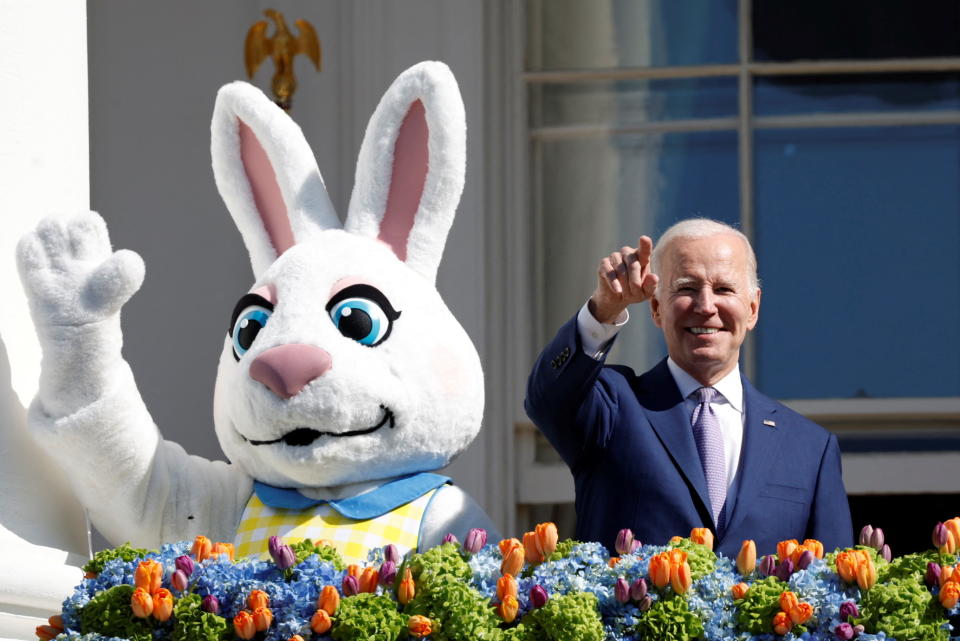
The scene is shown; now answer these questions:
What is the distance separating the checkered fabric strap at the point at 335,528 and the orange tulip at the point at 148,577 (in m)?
0.51

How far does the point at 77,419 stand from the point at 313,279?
50 centimetres

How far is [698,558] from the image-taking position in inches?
102

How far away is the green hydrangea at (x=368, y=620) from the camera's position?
8.09ft

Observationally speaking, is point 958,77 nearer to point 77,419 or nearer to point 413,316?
point 413,316

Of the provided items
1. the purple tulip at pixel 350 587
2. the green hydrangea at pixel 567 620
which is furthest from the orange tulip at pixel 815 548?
the purple tulip at pixel 350 587

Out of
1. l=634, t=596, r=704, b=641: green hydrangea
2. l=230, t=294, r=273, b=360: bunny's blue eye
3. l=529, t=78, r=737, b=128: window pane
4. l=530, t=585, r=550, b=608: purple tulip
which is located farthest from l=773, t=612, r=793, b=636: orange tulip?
l=529, t=78, r=737, b=128: window pane

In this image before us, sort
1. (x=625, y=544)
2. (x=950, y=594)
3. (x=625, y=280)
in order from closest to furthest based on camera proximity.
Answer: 1. (x=950, y=594)
2. (x=625, y=544)
3. (x=625, y=280)

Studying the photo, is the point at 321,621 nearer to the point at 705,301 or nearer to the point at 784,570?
the point at 784,570

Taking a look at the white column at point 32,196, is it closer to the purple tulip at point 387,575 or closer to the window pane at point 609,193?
the purple tulip at point 387,575

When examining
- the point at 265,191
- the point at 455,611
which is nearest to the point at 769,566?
the point at 455,611

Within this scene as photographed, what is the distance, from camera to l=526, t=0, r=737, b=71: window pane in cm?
518

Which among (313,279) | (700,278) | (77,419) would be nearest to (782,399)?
(700,278)

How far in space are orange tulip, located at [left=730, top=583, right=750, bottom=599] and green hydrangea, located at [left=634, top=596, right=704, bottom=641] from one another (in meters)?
0.07

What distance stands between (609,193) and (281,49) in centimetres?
104
